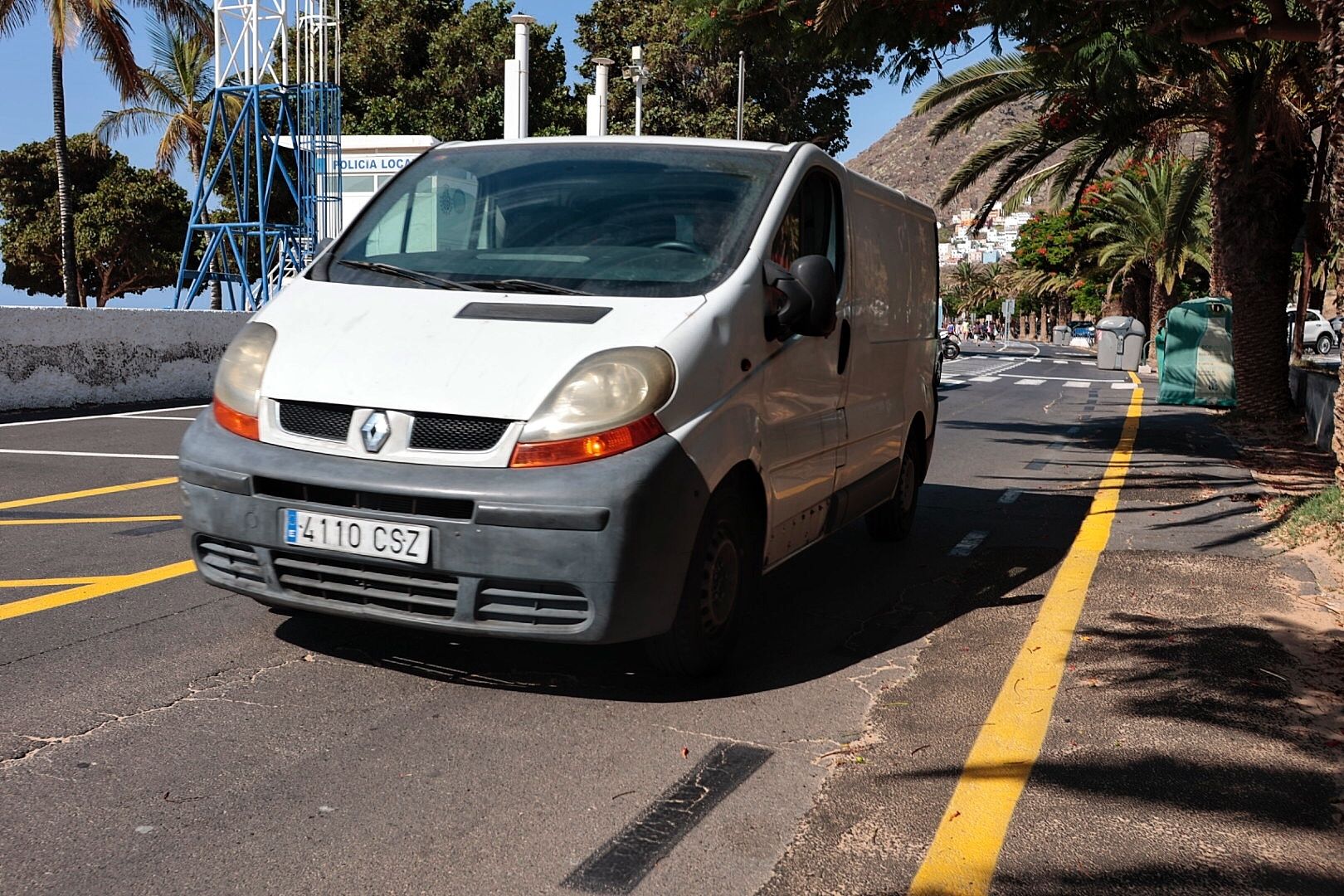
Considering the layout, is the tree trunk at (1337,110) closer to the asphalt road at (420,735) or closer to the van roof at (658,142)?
the asphalt road at (420,735)

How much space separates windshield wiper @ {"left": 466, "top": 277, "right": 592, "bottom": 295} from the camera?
457cm

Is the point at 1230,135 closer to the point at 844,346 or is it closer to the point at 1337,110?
the point at 1337,110

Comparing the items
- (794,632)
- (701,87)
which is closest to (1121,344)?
(701,87)

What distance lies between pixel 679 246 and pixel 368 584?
1619 mm

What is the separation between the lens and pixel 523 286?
15.2 ft

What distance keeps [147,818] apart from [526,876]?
3.15 ft

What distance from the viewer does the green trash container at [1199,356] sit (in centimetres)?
2200

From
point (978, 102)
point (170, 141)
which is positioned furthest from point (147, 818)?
point (170, 141)

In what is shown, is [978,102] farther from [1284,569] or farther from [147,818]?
[147,818]

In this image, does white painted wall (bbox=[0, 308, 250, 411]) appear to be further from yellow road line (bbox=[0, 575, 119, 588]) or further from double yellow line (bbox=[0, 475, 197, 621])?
yellow road line (bbox=[0, 575, 119, 588])

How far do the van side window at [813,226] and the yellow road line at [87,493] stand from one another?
5020mm

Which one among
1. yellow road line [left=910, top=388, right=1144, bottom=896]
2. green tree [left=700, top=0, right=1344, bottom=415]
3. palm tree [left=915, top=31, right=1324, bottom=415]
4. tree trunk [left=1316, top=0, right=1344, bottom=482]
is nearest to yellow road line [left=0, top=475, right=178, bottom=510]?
yellow road line [left=910, top=388, right=1144, bottom=896]

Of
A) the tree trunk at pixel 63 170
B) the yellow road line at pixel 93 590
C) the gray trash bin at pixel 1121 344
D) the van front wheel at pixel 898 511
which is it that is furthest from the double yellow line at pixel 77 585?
the gray trash bin at pixel 1121 344

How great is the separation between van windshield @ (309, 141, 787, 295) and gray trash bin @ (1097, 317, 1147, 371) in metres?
36.7
